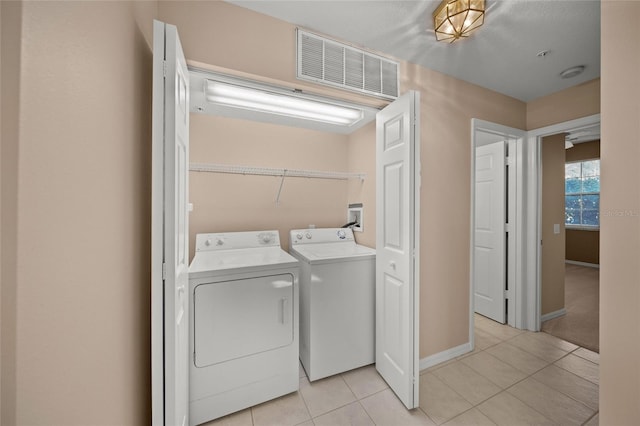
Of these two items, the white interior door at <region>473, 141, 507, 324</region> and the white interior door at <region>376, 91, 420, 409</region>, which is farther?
the white interior door at <region>473, 141, 507, 324</region>

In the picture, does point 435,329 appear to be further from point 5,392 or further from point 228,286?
point 5,392

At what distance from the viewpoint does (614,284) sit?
101 cm

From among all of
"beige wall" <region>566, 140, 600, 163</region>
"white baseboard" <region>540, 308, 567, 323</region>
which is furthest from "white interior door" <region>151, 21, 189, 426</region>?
"beige wall" <region>566, 140, 600, 163</region>

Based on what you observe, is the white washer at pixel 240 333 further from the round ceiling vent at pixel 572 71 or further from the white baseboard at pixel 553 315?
the white baseboard at pixel 553 315

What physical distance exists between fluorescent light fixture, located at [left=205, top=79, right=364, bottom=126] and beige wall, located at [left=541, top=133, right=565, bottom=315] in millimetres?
2403

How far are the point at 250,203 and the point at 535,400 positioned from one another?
2.81 m

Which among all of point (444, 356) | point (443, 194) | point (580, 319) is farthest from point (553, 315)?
point (443, 194)

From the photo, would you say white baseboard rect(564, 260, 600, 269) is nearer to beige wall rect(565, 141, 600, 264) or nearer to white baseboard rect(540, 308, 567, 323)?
beige wall rect(565, 141, 600, 264)

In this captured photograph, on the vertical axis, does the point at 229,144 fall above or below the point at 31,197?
above

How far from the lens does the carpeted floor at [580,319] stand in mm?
2377

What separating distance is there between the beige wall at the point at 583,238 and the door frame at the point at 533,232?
4.32 m

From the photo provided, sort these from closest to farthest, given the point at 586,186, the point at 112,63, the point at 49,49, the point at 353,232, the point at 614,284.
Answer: the point at 49,49 < the point at 112,63 < the point at 614,284 < the point at 353,232 < the point at 586,186

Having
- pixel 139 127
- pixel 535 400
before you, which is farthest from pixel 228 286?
pixel 535 400

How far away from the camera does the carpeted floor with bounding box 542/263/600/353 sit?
93.6 inches
